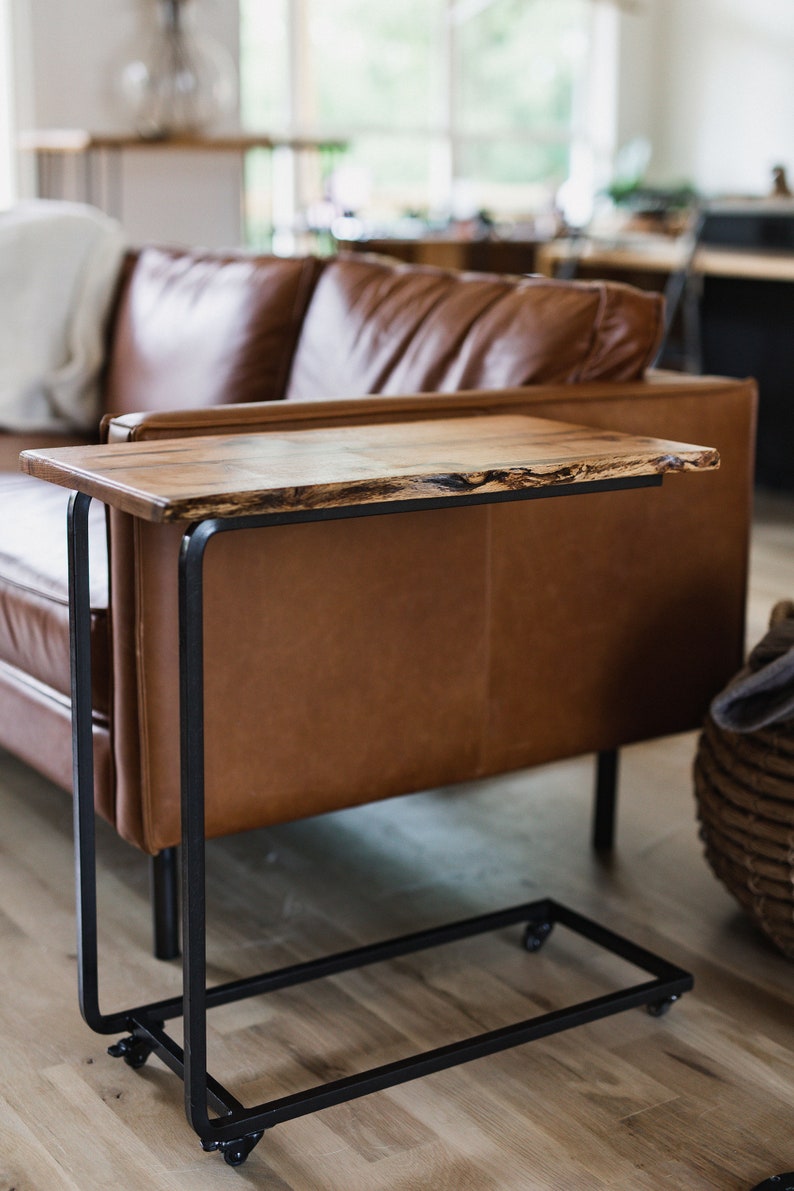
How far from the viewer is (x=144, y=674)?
158cm

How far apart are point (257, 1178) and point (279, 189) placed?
5925 mm

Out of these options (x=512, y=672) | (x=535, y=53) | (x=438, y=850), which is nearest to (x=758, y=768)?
(x=512, y=672)

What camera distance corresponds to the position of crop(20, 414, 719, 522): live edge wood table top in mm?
1196

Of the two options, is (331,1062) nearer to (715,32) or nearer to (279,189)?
(279,189)

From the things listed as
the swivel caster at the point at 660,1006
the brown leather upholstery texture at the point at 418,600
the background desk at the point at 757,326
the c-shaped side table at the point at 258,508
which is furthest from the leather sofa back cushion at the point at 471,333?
the background desk at the point at 757,326

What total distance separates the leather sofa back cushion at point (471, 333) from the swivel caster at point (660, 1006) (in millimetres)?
858

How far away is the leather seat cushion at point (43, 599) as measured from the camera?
169cm

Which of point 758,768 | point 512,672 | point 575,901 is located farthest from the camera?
point 575,901

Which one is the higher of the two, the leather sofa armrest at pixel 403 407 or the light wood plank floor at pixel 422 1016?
the leather sofa armrest at pixel 403 407

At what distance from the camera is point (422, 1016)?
1.65m

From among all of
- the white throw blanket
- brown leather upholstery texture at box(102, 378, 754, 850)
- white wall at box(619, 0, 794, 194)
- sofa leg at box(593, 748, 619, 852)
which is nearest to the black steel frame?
brown leather upholstery texture at box(102, 378, 754, 850)

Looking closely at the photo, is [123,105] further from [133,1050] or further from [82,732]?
[133,1050]

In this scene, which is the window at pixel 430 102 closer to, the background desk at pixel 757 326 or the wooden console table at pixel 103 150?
the wooden console table at pixel 103 150

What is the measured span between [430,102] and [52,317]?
481 centimetres
